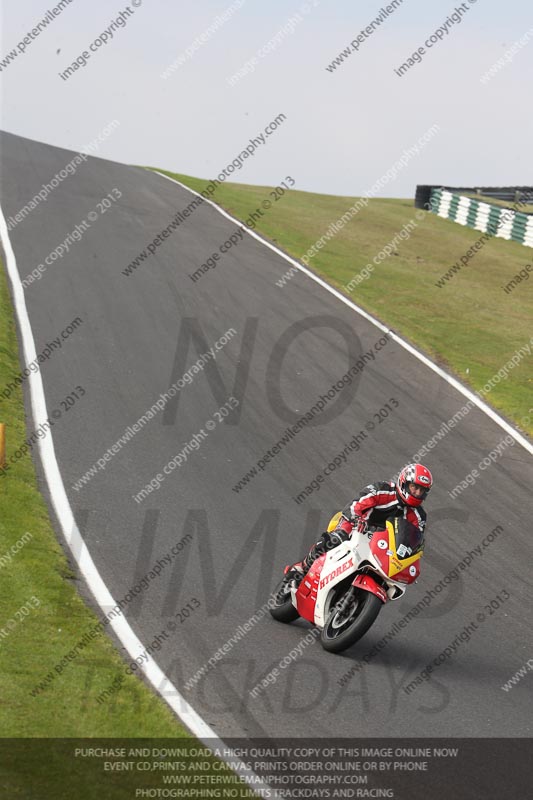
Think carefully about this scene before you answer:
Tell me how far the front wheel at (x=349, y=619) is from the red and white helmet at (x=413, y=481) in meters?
0.94

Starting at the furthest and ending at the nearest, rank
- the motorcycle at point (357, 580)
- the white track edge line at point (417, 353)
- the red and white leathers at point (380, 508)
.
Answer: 1. the white track edge line at point (417, 353)
2. the red and white leathers at point (380, 508)
3. the motorcycle at point (357, 580)

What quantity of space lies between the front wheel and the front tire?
0.47 metres

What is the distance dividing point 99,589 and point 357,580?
101 inches

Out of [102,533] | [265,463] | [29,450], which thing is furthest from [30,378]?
[102,533]

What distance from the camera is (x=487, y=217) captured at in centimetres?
3738

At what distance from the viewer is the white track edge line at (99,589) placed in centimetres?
747

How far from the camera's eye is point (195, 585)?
10.4 metres

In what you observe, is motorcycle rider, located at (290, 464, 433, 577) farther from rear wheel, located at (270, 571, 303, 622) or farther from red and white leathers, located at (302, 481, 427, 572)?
rear wheel, located at (270, 571, 303, 622)

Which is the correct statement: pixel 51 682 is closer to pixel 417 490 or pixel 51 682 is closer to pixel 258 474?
pixel 417 490

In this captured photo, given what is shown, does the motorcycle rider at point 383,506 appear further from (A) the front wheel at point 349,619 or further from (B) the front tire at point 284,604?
(A) the front wheel at point 349,619
